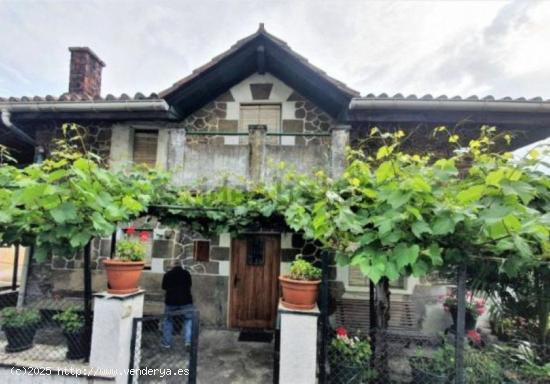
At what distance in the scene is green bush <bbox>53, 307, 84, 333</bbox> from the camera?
373 cm

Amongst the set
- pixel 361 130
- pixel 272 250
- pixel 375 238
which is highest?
pixel 361 130

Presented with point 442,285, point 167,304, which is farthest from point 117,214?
point 442,285

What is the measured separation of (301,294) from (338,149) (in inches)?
110

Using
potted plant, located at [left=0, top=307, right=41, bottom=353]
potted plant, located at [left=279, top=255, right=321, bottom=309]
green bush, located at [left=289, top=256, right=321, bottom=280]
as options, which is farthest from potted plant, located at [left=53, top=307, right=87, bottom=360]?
green bush, located at [left=289, top=256, right=321, bottom=280]

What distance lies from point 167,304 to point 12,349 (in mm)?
2077

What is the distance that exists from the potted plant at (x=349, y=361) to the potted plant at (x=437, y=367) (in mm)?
541

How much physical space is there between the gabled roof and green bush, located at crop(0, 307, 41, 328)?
435 centimetres

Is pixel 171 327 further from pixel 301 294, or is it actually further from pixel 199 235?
pixel 301 294

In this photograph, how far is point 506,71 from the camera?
9516 mm

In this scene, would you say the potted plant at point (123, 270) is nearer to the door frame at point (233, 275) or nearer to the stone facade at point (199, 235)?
the stone facade at point (199, 235)

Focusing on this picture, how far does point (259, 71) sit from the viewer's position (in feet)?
22.0

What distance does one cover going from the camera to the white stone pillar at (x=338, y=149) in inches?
196

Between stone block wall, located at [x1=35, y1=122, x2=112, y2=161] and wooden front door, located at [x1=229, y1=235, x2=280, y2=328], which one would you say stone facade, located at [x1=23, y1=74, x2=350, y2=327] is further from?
wooden front door, located at [x1=229, y1=235, x2=280, y2=328]

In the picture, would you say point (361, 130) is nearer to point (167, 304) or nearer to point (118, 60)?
point (167, 304)
